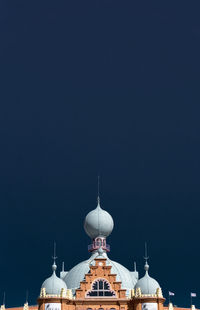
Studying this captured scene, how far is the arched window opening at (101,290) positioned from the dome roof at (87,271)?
5.83m

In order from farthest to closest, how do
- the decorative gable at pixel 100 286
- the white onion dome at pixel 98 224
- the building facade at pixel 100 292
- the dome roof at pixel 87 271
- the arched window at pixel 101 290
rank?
1. the white onion dome at pixel 98 224
2. the dome roof at pixel 87 271
3. the arched window at pixel 101 290
4. the decorative gable at pixel 100 286
5. the building facade at pixel 100 292

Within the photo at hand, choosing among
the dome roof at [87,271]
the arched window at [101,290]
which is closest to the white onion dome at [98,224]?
the dome roof at [87,271]

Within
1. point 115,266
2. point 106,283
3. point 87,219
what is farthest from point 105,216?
point 106,283

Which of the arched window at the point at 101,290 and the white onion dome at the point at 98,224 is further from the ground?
the white onion dome at the point at 98,224

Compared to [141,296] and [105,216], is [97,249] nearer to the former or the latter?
[105,216]

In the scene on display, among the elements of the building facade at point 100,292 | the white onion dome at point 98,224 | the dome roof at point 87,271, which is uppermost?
the white onion dome at point 98,224

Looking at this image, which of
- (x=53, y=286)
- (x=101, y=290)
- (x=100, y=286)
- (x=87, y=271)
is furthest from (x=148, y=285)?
(x=53, y=286)

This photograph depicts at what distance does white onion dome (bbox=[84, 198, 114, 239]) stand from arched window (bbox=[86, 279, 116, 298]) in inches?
606

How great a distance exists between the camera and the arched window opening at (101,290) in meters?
92.5

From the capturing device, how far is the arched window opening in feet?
303

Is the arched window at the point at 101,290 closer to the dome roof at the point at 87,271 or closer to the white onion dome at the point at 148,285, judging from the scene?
the white onion dome at the point at 148,285

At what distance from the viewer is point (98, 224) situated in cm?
10681

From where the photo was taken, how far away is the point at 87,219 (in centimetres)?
10775

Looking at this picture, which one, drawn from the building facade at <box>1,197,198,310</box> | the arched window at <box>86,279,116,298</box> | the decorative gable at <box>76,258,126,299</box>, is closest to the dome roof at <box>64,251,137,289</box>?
the building facade at <box>1,197,198,310</box>
